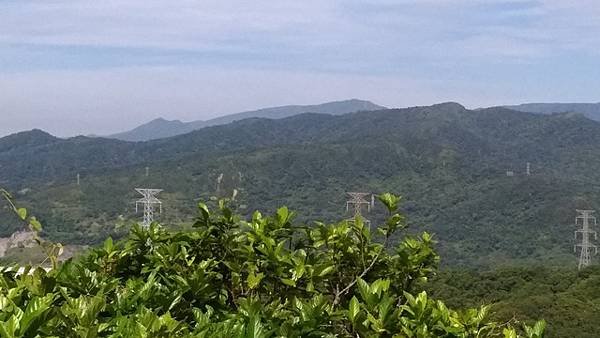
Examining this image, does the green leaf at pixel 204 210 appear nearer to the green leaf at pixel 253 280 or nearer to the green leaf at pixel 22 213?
the green leaf at pixel 253 280

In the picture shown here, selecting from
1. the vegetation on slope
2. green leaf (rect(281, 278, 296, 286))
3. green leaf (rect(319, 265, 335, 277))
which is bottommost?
the vegetation on slope

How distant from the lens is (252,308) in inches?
99.3

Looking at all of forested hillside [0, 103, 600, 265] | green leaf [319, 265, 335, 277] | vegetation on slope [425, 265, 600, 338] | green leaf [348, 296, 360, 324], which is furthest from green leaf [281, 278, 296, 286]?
forested hillside [0, 103, 600, 265]

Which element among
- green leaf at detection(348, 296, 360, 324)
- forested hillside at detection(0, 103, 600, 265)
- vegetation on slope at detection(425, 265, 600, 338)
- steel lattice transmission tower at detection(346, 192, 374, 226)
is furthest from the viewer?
forested hillside at detection(0, 103, 600, 265)

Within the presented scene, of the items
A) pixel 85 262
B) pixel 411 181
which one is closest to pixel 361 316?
pixel 85 262

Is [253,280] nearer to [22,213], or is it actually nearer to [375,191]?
[22,213]

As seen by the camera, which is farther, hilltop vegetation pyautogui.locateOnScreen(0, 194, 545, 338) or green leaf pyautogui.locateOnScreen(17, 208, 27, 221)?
green leaf pyautogui.locateOnScreen(17, 208, 27, 221)

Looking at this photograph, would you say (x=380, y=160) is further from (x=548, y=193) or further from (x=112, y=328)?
(x=112, y=328)

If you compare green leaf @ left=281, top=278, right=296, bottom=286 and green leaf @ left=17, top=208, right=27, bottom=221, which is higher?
green leaf @ left=17, top=208, right=27, bottom=221

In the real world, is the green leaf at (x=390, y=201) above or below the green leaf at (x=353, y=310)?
above

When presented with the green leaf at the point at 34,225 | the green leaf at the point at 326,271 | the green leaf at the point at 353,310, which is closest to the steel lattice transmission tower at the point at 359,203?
the green leaf at the point at 326,271

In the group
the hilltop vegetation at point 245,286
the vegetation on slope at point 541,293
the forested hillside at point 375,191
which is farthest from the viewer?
the forested hillside at point 375,191

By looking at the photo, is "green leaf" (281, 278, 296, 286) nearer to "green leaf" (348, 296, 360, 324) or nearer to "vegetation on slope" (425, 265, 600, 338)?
"green leaf" (348, 296, 360, 324)

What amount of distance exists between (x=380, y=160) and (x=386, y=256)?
16349 cm
